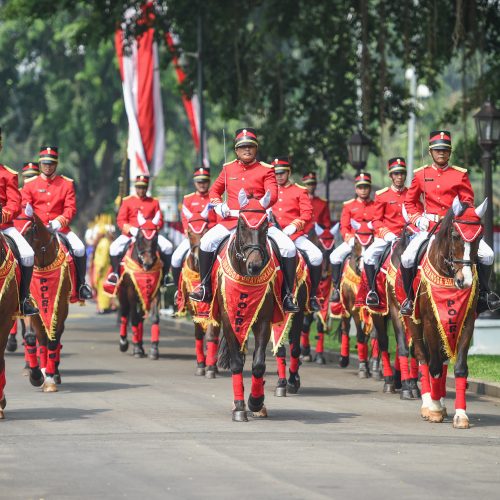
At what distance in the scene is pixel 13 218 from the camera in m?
15.4

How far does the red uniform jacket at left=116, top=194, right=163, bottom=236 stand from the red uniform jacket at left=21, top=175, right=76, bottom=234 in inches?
159

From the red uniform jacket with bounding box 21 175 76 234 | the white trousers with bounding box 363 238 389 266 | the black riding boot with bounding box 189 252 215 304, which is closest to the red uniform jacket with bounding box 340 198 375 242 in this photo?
the white trousers with bounding box 363 238 389 266

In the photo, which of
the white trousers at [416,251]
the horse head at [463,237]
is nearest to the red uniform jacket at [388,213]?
the white trousers at [416,251]

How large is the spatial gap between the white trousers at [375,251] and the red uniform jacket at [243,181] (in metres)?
3.24

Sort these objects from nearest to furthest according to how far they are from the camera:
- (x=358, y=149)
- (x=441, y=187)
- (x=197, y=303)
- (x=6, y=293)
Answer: (x=6, y=293) < (x=441, y=187) < (x=197, y=303) < (x=358, y=149)

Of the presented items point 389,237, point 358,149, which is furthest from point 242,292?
point 358,149

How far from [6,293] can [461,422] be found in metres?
4.43

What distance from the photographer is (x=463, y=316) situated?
14930 mm

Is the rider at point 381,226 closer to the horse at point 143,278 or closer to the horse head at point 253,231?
the horse head at point 253,231

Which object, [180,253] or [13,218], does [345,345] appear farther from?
[13,218]

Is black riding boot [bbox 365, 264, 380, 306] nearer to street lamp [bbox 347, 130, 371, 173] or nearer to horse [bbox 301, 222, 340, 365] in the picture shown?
horse [bbox 301, 222, 340, 365]

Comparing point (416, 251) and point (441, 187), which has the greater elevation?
point (441, 187)

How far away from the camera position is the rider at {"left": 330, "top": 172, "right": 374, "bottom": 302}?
20781mm

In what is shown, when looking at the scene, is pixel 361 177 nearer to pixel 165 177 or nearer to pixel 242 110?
pixel 242 110
